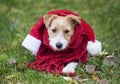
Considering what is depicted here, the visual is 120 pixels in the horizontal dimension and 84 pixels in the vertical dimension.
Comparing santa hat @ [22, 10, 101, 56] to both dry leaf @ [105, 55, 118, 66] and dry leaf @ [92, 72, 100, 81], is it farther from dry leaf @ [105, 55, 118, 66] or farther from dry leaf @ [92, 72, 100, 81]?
dry leaf @ [92, 72, 100, 81]

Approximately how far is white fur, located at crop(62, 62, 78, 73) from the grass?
0.07m

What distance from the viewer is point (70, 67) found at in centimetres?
566

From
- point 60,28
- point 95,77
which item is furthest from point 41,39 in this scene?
point 95,77

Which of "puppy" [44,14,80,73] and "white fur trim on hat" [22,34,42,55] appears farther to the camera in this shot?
"white fur trim on hat" [22,34,42,55]

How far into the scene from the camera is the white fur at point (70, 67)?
5600mm

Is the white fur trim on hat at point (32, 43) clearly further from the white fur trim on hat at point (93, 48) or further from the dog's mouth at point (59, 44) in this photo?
the white fur trim on hat at point (93, 48)

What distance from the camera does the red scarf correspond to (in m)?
5.68

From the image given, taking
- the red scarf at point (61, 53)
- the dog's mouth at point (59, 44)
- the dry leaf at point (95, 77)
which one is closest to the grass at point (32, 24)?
the dry leaf at point (95, 77)

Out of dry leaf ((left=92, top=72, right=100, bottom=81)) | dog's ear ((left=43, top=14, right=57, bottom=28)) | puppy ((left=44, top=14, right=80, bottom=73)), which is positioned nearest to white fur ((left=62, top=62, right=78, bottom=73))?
puppy ((left=44, top=14, right=80, bottom=73))

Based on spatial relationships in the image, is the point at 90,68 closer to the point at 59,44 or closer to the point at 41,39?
the point at 59,44

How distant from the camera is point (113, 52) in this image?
6215mm

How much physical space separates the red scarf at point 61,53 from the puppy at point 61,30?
97mm

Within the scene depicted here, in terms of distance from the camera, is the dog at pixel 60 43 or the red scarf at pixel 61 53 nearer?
the dog at pixel 60 43

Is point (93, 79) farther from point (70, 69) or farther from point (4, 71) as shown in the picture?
point (4, 71)
